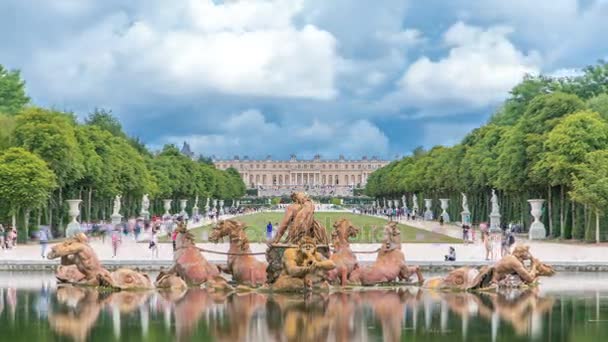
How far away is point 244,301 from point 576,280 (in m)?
10.1

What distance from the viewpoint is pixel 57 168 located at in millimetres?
50594

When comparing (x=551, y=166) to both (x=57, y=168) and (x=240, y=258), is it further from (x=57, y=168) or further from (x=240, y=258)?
(x=240, y=258)

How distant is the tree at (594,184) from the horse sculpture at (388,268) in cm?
2220

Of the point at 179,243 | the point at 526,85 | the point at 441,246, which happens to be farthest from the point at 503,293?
the point at 526,85

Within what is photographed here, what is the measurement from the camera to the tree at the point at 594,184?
4356 cm

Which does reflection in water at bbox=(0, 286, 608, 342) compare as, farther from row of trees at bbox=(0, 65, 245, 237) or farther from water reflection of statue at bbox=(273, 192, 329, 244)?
row of trees at bbox=(0, 65, 245, 237)

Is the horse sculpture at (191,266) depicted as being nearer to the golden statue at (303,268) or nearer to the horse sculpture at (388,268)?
the golden statue at (303,268)

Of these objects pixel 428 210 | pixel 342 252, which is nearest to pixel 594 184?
pixel 342 252

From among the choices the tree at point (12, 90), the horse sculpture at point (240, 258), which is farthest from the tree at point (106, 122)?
the horse sculpture at point (240, 258)

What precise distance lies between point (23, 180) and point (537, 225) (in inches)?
1002

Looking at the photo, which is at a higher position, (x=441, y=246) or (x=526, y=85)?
(x=526, y=85)

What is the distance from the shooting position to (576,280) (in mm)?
26188

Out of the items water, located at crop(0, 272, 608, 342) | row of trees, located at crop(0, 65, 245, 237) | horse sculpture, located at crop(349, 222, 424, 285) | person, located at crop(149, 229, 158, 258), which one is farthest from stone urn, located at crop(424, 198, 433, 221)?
water, located at crop(0, 272, 608, 342)

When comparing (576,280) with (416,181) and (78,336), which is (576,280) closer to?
(78,336)
